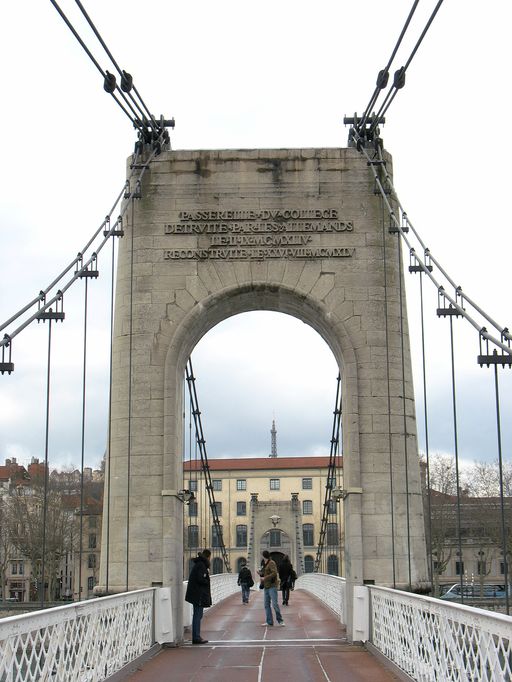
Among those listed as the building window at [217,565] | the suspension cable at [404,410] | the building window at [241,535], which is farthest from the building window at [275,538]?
the suspension cable at [404,410]

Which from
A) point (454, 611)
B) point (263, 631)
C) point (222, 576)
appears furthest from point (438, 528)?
point (454, 611)

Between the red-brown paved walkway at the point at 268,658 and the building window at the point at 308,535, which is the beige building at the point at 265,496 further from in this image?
the red-brown paved walkway at the point at 268,658

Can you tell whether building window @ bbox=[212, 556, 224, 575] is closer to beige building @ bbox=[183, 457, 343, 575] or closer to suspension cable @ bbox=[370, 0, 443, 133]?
beige building @ bbox=[183, 457, 343, 575]

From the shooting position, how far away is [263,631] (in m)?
13.0

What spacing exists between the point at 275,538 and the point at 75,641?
57.9m

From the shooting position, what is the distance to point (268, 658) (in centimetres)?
980

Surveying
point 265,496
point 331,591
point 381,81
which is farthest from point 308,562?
point 381,81

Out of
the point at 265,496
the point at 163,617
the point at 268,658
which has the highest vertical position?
the point at 265,496

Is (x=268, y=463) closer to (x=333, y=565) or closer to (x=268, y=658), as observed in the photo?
(x=333, y=565)

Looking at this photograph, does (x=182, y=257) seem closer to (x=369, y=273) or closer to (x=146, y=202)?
(x=146, y=202)

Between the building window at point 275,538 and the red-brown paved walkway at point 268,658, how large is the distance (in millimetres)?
49665

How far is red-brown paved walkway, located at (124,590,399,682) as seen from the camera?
8461 mm

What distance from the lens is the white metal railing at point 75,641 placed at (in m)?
5.51

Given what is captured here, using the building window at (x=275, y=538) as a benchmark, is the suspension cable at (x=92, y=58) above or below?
above
